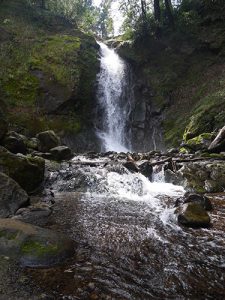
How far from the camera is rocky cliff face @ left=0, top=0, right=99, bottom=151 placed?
22.6 metres

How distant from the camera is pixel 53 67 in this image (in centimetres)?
2591

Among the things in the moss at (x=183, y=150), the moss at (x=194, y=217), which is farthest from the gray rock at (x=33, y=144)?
the moss at (x=194, y=217)

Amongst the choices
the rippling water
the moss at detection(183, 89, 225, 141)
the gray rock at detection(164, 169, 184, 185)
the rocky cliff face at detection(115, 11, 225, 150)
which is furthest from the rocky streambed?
the rocky cliff face at detection(115, 11, 225, 150)

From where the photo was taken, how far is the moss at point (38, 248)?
4843 millimetres

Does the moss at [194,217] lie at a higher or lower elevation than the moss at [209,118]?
lower

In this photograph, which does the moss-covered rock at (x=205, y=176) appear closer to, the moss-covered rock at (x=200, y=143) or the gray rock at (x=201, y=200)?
the gray rock at (x=201, y=200)

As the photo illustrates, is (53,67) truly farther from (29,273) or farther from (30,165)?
(29,273)

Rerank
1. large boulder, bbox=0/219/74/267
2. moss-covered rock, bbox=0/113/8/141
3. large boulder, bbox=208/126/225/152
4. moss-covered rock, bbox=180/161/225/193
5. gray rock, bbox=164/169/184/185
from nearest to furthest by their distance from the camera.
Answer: large boulder, bbox=0/219/74/267
moss-covered rock, bbox=180/161/225/193
moss-covered rock, bbox=0/113/8/141
gray rock, bbox=164/169/184/185
large boulder, bbox=208/126/225/152

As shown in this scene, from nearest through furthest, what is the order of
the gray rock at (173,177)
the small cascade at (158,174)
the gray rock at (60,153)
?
the gray rock at (173,177) < the small cascade at (158,174) < the gray rock at (60,153)

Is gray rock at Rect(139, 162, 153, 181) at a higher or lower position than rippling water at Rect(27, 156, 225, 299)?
higher

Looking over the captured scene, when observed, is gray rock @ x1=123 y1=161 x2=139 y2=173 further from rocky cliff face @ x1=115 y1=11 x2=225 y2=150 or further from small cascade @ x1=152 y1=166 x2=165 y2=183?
rocky cliff face @ x1=115 y1=11 x2=225 y2=150

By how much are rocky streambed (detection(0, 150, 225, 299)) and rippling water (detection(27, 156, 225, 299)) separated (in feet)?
0.04

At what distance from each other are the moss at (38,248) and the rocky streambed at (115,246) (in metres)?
0.02

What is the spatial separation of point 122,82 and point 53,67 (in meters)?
6.09
